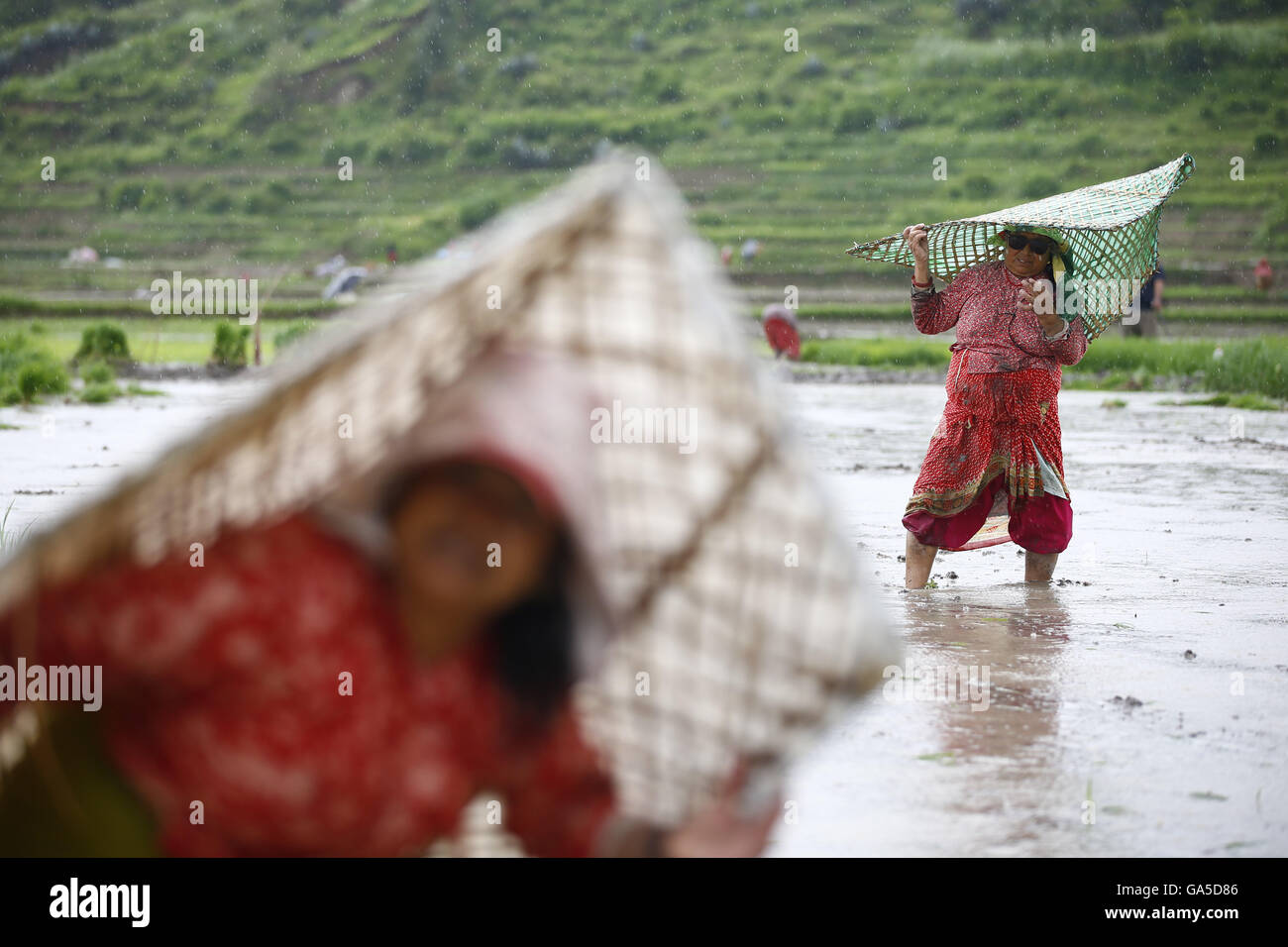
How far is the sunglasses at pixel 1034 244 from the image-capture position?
5.61 m

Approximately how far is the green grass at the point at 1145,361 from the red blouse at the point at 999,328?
642cm

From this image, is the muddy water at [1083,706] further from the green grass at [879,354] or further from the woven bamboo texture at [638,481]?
the green grass at [879,354]

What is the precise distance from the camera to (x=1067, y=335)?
5691mm

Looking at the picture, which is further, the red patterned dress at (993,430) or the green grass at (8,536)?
the red patterned dress at (993,430)

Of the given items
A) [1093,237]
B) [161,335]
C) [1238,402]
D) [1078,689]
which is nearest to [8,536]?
[1078,689]

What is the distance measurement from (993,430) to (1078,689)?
1.76 m

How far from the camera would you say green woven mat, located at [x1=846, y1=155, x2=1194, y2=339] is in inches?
213

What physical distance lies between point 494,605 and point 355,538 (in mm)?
178

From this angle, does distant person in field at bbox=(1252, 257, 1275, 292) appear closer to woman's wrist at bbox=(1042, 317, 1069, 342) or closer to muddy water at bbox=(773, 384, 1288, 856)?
muddy water at bbox=(773, 384, 1288, 856)

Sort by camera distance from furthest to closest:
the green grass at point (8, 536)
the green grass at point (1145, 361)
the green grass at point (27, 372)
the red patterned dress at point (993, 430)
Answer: the green grass at point (1145, 361)
the green grass at point (27, 372)
the red patterned dress at point (993, 430)
the green grass at point (8, 536)

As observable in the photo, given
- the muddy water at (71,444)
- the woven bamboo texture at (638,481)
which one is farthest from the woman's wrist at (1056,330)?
the woven bamboo texture at (638,481)

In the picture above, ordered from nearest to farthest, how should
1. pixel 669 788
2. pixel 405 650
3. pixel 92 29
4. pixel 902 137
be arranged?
pixel 405 650, pixel 669 788, pixel 902 137, pixel 92 29
